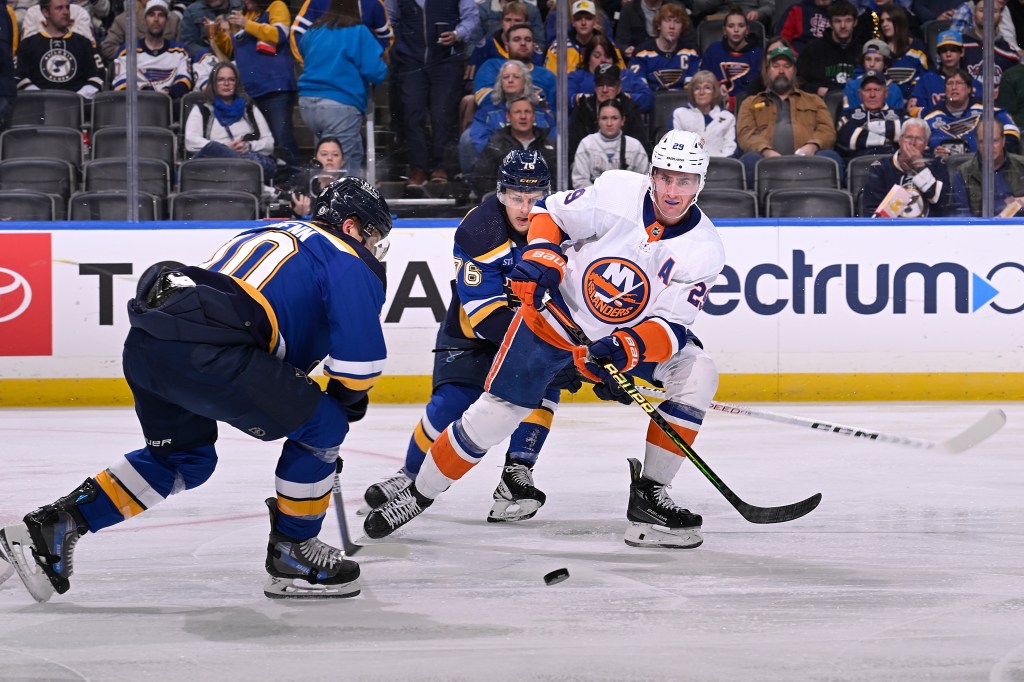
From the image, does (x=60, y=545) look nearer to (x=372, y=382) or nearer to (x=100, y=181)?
(x=372, y=382)

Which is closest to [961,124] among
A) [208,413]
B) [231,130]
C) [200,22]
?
[231,130]

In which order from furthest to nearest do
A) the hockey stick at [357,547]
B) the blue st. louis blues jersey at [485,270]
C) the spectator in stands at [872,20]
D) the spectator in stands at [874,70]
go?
the spectator in stands at [872,20] < the spectator in stands at [874,70] < the blue st. louis blues jersey at [485,270] < the hockey stick at [357,547]

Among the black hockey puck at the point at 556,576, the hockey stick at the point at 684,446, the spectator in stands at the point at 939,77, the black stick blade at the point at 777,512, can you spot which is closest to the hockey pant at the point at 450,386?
the hockey stick at the point at 684,446

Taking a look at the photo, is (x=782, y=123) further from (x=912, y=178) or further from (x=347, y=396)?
(x=347, y=396)

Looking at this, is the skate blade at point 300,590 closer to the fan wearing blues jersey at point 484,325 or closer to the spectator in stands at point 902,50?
the fan wearing blues jersey at point 484,325

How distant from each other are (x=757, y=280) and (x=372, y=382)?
4.37 meters

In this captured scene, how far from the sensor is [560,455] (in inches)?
208

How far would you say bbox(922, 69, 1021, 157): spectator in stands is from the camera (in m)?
7.04

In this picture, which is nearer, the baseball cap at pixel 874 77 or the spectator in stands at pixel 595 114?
the spectator in stands at pixel 595 114

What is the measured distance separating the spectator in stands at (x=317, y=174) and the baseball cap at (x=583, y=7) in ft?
4.72

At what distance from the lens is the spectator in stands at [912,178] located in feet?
23.1

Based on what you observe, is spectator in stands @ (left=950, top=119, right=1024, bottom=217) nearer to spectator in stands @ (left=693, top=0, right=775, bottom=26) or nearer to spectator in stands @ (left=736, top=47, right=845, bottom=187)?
spectator in stands @ (left=736, top=47, right=845, bottom=187)

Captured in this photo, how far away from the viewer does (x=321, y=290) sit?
9.52ft

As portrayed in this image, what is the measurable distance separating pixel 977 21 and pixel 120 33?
175 inches
